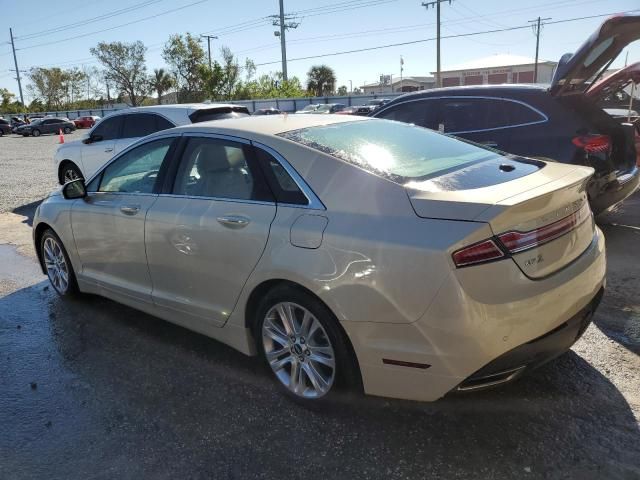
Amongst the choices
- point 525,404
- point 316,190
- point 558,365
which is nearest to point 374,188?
point 316,190

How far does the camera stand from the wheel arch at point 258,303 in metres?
2.64

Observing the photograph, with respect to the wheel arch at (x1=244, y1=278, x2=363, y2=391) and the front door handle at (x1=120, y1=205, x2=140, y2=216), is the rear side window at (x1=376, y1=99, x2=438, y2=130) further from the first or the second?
the wheel arch at (x1=244, y1=278, x2=363, y2=391)

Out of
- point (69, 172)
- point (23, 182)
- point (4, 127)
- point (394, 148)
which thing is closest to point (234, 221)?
point (394, 148)

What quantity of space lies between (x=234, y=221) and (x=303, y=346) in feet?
2.67

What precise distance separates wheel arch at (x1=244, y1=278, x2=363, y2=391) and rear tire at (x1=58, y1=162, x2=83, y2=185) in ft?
25.7

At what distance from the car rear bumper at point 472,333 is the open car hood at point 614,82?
14.0ft

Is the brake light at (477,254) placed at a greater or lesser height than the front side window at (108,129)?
lesser

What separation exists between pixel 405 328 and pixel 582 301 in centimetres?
98

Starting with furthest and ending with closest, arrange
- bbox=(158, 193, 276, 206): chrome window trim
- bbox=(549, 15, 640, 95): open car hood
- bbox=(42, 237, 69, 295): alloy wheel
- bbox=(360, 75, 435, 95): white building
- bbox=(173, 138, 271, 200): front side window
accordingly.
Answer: bbox=(360, 75, 435, 95): white building → bbox=(42, 237, 69, 295): alloy wheel → bbox=(549, 15, 640, 95): open car hood → bbox=(173, 138, 271, 200): front side window → bbox=(158, 193, 276, 206): chrome window trim

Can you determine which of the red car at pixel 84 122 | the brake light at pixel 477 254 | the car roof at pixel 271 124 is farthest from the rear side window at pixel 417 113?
the red car at pixel 84 122

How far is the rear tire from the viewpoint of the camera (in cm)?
977

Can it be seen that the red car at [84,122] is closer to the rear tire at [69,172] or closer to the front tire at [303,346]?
the rear tire at [69,172]

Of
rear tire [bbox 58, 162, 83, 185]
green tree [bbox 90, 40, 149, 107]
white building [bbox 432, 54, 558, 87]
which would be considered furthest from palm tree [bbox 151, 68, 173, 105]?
rear tire [bbox 58, 162, 83, 185]

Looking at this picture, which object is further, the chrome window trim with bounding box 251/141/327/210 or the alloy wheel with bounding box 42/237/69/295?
the alloy wheel with bounding box 42/237/69/295
